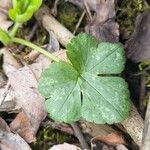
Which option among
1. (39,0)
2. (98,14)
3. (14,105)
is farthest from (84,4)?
(14,105)

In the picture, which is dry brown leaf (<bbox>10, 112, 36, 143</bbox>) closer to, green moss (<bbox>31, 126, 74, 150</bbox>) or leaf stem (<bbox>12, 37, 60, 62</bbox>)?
green moss (<bbox>31, 126, 74, 150</bbox>)

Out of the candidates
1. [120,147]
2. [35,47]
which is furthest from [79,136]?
[35,47]

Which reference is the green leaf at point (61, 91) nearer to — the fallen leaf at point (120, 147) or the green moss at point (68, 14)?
the fallen leaf at point (120, 147)

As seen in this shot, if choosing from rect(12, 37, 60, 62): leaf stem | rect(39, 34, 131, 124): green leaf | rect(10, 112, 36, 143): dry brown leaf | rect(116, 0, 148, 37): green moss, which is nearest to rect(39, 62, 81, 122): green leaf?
rect(39, 34, 131, 124): green leaf

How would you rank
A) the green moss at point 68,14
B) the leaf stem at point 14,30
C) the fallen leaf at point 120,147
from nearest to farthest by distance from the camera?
1. the fallen leaf at point 120,147
2. the leaf stem at point 14,30
3. the green moss at point 68,14

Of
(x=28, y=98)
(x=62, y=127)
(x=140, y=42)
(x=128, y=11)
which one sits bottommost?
(x=62, y=127)

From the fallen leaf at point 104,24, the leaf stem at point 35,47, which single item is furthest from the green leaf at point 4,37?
the fallen leaf at point 104,24

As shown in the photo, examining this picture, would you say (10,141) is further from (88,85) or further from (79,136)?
(88,85)
